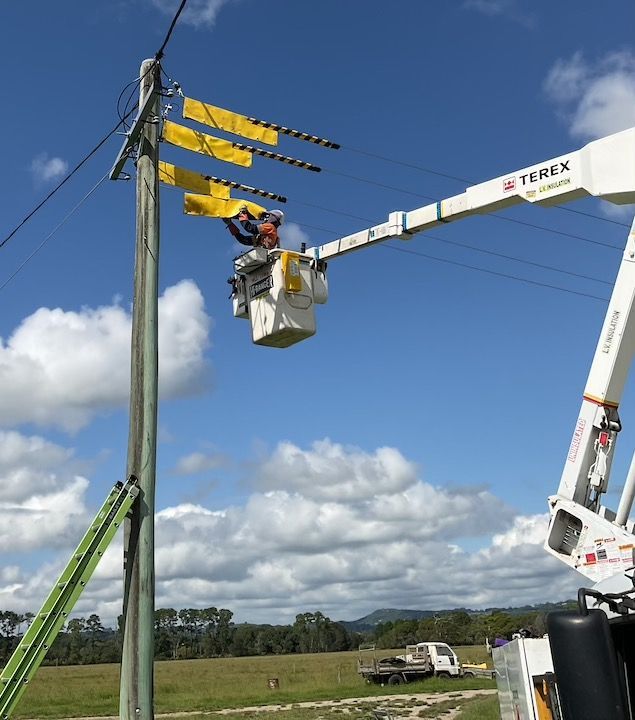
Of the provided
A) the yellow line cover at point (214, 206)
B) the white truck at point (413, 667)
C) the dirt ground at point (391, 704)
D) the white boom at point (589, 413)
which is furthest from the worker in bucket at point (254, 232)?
the white truck at point (413, 667)

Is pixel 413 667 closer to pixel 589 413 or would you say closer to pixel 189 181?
pixel 589 413

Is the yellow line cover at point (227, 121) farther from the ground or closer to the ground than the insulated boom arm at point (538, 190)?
farther from the ground

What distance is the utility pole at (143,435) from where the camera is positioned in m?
7.18

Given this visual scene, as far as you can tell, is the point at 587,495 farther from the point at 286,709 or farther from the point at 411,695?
the point at 411,695

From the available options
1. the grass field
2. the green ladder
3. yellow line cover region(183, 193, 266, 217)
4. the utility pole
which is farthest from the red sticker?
the grass field

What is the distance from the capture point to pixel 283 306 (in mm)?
8672

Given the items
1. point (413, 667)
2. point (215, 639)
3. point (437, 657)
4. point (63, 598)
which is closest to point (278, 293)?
point (63, 598)

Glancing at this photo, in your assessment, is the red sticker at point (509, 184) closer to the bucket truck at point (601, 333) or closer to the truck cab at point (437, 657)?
the bucket truck at point (601, 333)

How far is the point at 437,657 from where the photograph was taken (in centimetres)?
3700

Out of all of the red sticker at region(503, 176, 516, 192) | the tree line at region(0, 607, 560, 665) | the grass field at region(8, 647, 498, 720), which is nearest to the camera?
the red sticker at region(503, 176, 516, 192)

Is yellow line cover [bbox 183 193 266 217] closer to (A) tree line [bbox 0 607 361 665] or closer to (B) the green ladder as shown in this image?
(B) the green ladder

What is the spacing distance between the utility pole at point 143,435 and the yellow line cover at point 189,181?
28 centimetres

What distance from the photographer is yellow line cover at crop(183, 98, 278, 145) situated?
8914 millimetres

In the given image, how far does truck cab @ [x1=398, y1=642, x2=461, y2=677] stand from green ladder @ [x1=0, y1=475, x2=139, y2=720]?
104ft
